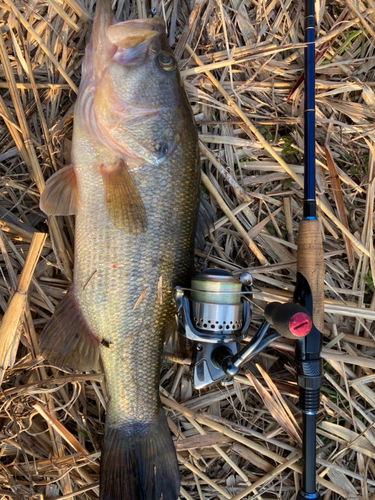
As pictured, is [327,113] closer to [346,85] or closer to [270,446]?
[346,85]

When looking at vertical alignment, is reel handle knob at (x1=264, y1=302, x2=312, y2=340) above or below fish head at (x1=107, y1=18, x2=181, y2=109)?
below

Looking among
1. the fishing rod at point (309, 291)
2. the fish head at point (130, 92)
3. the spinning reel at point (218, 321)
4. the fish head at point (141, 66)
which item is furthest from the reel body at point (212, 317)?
the fish head at point (141, 66)

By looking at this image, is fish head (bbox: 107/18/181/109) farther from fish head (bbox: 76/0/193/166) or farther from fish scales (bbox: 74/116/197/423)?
fish scales (bbox: 74/116/197/423)

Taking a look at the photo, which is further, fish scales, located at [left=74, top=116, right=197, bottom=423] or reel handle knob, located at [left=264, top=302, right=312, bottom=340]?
fish scales, located at [left=74, top=116, right=197, bottom=423]

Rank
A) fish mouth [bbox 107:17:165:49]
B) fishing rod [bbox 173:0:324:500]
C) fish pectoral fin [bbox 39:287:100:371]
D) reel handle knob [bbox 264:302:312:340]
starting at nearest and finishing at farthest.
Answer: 1. reel handle knob [bbox 264:302:312:340]
2. fishing rod [bbox 173:0:324:500]
3. fish mouth [bbox 107:17:165:49]
4. fish pectoral fin [bbox 39:287:100:371]

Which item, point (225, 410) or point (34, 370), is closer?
point (34, 370)

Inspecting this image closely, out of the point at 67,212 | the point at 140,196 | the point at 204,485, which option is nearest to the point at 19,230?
the point at 67,212

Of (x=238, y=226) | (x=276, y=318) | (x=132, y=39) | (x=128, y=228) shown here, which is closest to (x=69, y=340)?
(x=128, y=228)

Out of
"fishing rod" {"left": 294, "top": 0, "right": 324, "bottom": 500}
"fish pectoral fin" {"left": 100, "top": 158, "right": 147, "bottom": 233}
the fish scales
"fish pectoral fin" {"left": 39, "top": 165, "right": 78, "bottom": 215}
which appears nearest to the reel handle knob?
"fishing rod" {"left": 294, "top": 0, "right": 324, "bottom": 500}
